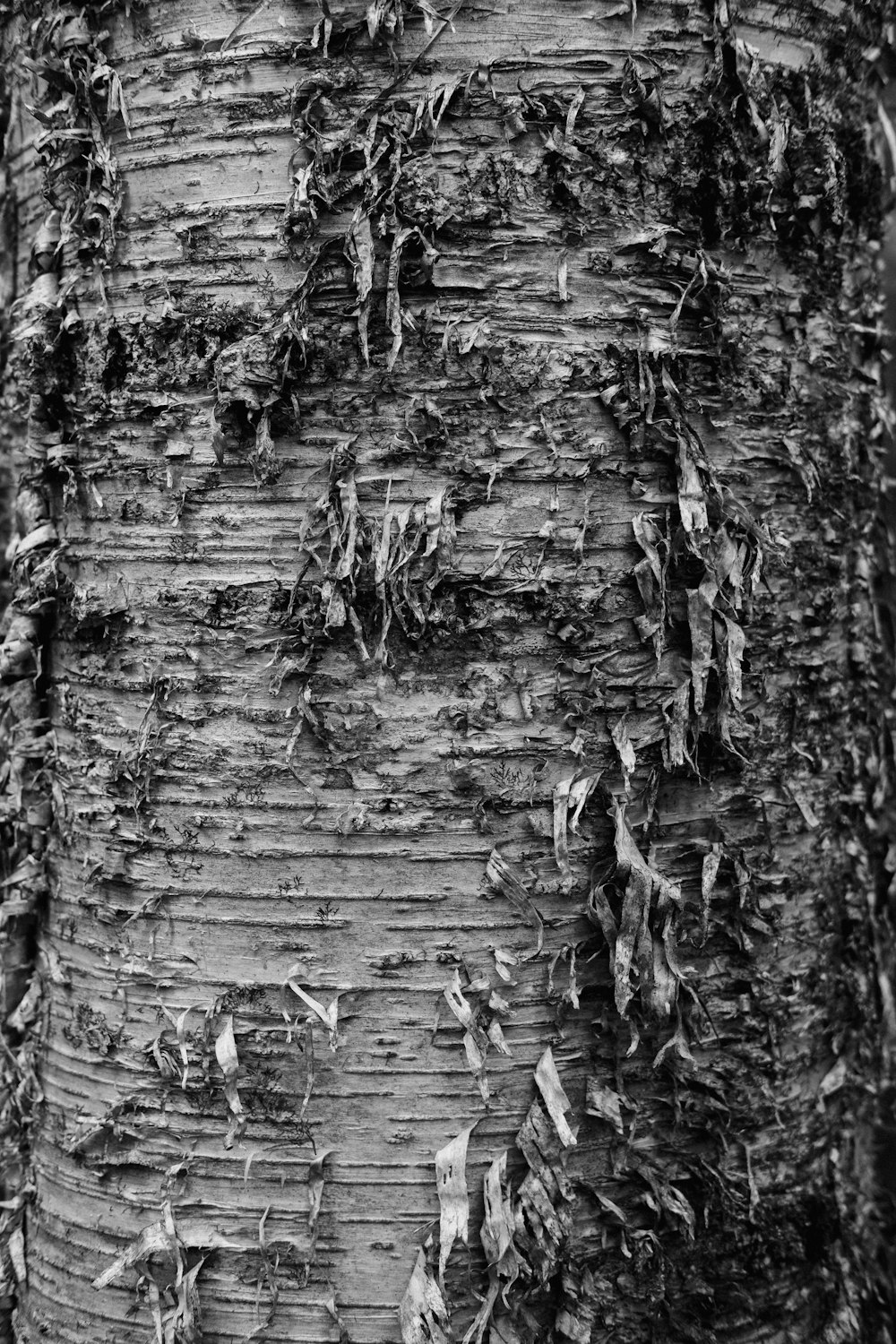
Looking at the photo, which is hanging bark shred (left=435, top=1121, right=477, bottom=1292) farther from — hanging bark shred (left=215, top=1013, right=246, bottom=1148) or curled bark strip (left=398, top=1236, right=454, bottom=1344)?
hanging bark shred (left=215, top=1013, right=246, bottom=1148)

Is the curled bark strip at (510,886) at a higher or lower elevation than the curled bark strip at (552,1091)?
higher

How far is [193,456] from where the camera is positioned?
1.35 metres

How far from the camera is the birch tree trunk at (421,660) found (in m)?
1.28

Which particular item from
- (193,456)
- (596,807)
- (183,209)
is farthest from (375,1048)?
(183,209)

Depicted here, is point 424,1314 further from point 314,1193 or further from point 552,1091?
point 552,1091

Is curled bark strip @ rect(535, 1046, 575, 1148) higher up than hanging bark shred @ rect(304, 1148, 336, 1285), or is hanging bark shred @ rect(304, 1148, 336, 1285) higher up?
curled bark strip @ rect(535, 1046, 575, 1148)

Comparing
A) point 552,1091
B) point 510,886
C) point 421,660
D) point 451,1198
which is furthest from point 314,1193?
point 421,660

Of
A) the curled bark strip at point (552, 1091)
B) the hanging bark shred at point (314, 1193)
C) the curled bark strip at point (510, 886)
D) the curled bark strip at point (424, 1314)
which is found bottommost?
the curled bark strip at point (424, 1314)

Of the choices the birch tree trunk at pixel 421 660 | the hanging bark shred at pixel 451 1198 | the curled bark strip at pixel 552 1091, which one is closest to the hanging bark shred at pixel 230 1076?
the birch tree trunk at pixel 421 660

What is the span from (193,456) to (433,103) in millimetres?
507

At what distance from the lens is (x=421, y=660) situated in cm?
130

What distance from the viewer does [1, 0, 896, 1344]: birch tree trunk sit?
128 centimetres

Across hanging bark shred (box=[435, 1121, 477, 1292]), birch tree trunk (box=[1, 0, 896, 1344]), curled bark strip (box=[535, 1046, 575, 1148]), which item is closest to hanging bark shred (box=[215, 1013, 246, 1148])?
birch tree trunk (box=[1, 0, 896, 1344])

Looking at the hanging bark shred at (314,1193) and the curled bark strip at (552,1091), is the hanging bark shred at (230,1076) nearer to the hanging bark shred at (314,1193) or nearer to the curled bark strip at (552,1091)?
the hanging bark shred at (314,1193)
